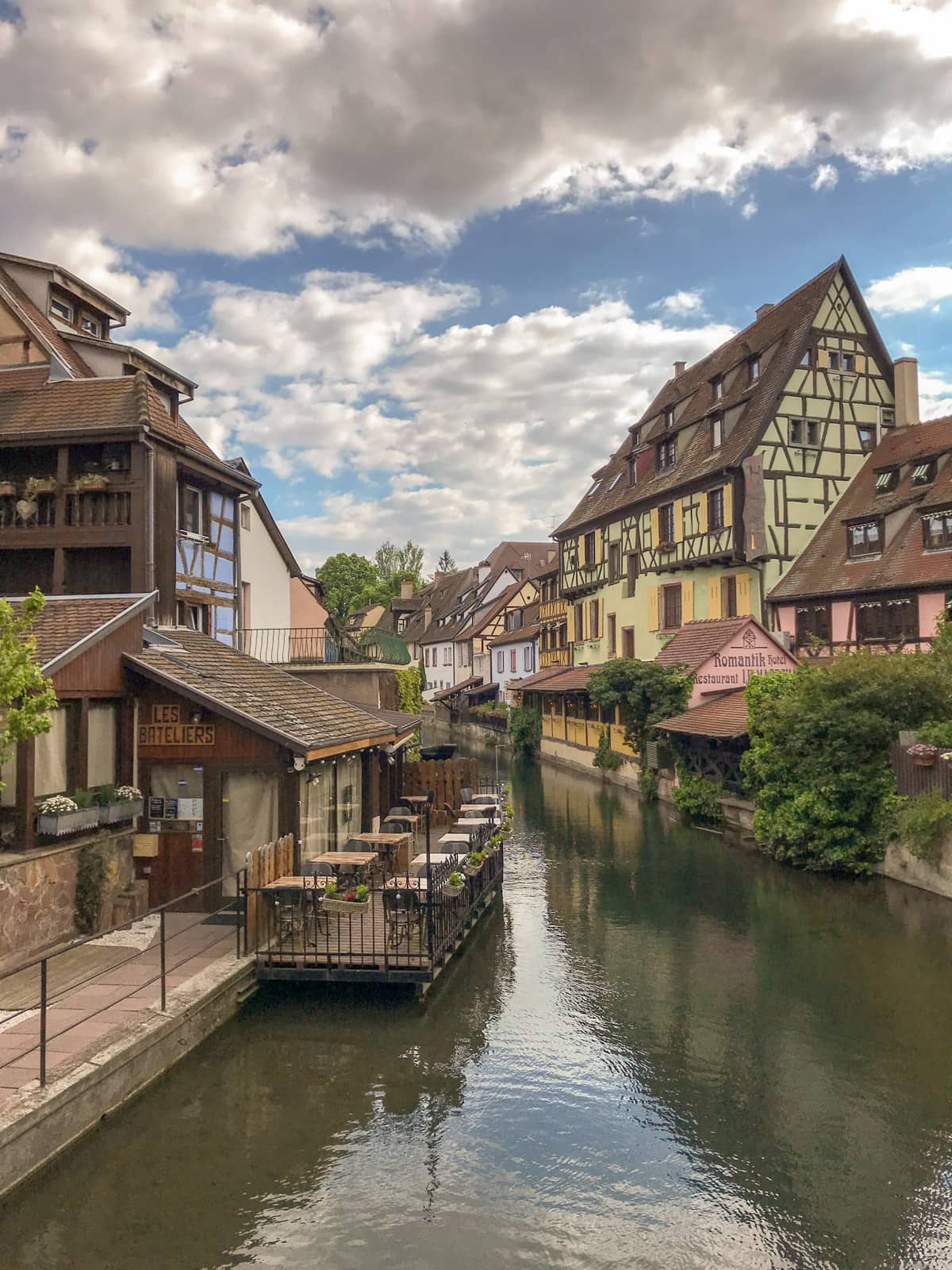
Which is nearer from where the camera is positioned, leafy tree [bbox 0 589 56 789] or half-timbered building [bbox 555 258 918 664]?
leafy tree [bbox 0 589 56 789]

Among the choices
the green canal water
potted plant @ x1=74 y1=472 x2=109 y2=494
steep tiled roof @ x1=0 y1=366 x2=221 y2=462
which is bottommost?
the green canal water

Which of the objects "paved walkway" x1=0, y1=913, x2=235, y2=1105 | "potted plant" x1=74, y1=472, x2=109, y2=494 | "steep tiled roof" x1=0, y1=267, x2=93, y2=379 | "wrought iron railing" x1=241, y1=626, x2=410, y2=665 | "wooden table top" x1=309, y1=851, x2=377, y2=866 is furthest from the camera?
"wrought iron railing" x1=241, y1=626, x2=410, y2=665

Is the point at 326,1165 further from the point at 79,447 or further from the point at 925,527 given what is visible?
the point at 925,527

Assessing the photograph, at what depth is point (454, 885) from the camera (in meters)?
12.4

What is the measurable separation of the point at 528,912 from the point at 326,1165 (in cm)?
913

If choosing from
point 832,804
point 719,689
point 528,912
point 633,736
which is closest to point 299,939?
point 528,912

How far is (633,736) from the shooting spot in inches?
1244

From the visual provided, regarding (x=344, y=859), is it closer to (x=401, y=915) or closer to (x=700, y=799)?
(x=401, y=915)

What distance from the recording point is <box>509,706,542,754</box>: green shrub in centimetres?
4547

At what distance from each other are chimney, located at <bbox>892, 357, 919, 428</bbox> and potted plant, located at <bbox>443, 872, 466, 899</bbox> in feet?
85.8

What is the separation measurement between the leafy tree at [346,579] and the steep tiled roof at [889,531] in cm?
5972

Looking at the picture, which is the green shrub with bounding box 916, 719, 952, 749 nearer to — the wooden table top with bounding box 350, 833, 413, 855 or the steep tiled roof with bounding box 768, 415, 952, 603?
the steep tiled roof with bounding box 768, 415, 952, 603

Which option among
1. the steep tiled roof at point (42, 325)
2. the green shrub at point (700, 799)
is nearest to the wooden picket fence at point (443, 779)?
the green shrub at point (700, 799)

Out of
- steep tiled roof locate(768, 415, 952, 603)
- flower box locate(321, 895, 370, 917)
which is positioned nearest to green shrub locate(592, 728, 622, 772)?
steep tiled roof locate(768, 415, 952, 603)
